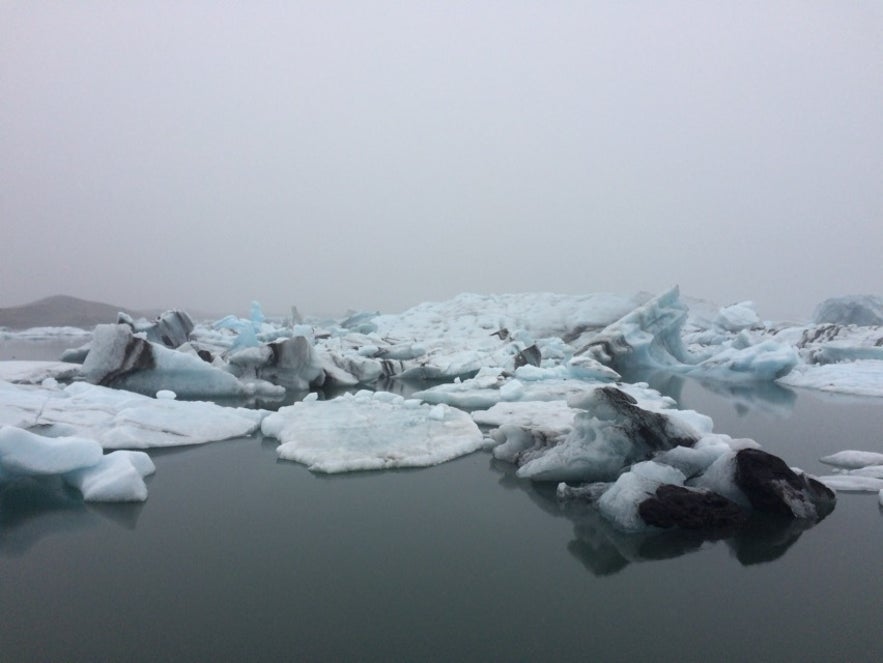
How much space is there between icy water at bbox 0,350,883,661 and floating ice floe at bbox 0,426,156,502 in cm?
13

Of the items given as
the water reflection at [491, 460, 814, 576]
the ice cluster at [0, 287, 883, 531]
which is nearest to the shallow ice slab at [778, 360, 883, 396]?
the ice cluster at [0, 287, 883, 531]

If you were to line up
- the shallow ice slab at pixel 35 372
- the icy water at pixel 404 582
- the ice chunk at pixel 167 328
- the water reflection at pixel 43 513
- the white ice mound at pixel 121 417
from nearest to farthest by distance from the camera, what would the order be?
the icy water at pixel 404 582 < the water reflection at pixel 43 513 < the white ice mound at pixel 121 417 < the shallow ice slab at pixel 35 372 < the ice chunk at pixel 167 328

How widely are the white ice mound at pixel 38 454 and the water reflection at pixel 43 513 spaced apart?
0.17 m

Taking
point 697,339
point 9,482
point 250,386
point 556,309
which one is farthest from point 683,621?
point 697,339

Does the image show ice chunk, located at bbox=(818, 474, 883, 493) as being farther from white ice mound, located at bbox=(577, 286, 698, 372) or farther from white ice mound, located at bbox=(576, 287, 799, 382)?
white ice mound, located at bbox=(577, 286, 698, 372)

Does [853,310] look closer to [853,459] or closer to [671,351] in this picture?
[671,351]

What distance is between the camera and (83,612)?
75.7 inches

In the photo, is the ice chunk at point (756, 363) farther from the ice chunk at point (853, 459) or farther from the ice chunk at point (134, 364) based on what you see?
the ice chunk at point (134, 364)

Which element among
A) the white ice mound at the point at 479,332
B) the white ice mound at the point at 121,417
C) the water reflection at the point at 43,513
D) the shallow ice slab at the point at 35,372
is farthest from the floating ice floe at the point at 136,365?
the water reflection at the point at 43,513

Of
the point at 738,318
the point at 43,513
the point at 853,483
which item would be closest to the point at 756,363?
the point at 853,483

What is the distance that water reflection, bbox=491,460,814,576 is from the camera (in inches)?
97.0

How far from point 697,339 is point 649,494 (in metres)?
19.3

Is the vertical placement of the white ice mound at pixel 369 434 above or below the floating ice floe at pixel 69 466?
below

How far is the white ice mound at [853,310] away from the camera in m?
21.4
